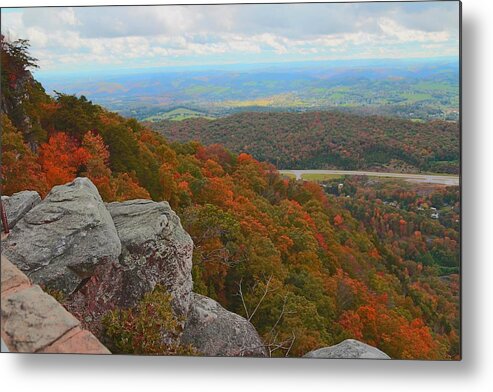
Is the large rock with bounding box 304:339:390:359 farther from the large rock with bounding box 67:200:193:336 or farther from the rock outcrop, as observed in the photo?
the large rock with bounding box 67:200:193:336

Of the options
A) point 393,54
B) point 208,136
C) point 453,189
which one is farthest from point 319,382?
point 393,54

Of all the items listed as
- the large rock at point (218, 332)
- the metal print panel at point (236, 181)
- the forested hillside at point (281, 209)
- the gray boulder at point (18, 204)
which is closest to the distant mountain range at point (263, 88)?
the metal print panel at point (236, 181)

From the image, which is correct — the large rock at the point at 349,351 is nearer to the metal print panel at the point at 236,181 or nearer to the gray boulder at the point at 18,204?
the metal print panel at the point at 236,181

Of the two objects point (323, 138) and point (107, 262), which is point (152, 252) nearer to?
point (107, 262)

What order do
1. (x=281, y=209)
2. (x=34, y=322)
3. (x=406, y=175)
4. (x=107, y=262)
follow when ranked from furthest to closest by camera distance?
(x=281, y=209) → (x=406, y=175) → (x=107, y=262) → (x=34, y=322)

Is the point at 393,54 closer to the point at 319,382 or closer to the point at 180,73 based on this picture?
the point at 180,73

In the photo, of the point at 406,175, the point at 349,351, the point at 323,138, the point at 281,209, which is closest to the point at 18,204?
the point at 281,209

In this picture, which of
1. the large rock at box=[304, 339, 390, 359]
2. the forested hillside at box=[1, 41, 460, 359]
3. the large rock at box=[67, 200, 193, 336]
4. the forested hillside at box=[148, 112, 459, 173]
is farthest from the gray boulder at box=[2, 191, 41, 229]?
the large rock at box=[304, 339, 390, 359]
